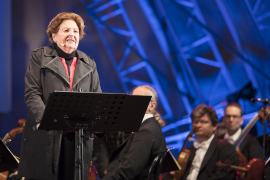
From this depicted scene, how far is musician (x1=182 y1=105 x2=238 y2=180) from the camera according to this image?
3.26 m

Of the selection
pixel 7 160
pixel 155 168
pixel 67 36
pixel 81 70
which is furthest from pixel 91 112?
pixel 7 160

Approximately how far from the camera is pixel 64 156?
2010 millimetres

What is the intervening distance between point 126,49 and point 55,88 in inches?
130

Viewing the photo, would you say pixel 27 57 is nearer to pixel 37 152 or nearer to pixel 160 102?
pixel 160 102

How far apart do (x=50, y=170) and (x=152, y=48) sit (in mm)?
3703

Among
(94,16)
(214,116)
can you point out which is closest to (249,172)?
(214,116)

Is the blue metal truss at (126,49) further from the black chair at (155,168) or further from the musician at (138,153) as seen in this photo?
the black chair at (155,168)

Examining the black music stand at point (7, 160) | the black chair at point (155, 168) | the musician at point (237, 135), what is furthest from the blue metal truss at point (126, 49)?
the black chair at point (155, 168)

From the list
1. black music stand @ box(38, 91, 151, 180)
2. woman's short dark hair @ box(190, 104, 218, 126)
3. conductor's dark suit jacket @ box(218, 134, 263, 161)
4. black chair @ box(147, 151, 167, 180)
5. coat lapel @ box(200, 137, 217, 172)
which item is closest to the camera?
black music stand @ box(38, 91, 151, 180)

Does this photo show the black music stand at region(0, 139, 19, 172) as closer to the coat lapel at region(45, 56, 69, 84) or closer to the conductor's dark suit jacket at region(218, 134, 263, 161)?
the coat lapel at region(45, 56, 69, 84)

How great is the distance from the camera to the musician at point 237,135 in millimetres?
3934

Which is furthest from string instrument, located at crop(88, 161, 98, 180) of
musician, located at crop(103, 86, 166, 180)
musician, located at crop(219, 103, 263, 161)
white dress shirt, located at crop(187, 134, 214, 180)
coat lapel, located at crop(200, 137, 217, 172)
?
musician, located at crop(219, 103, 263, 161)

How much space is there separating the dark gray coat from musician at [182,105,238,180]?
1625mm

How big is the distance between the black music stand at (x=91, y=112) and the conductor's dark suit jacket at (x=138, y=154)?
1.58ft
